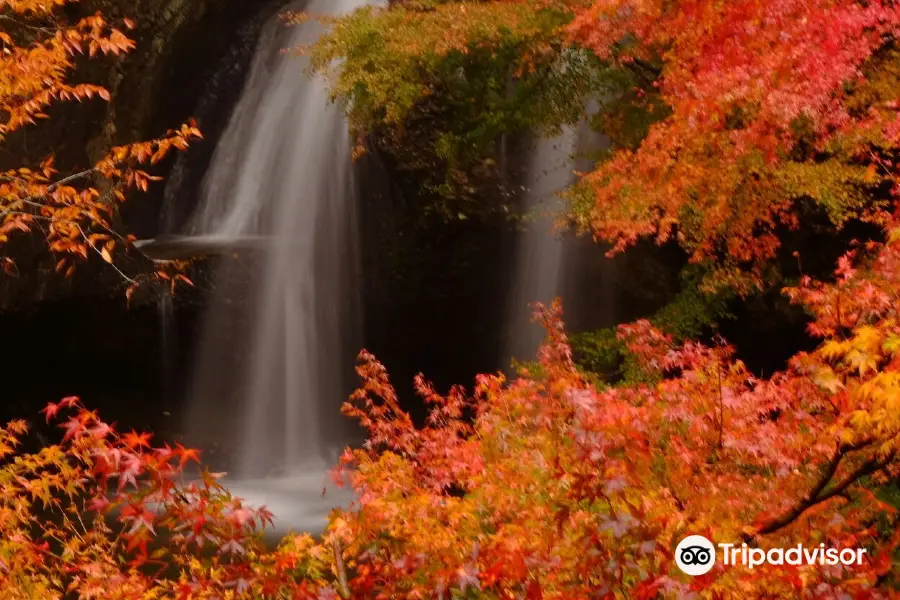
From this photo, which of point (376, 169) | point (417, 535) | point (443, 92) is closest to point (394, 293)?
point (376, 169)

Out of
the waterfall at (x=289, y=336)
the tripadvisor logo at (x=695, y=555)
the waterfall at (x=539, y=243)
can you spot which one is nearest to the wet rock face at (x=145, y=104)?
the waterfall at (x=289, y=336)

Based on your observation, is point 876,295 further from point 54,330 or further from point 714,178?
point 54,330

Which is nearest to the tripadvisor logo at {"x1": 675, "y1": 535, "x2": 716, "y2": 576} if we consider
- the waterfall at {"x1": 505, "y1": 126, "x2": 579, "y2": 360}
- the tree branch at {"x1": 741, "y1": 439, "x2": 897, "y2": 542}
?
the tree branch at {"x1": 741, "y1": 439, "x2": 897, "y2": 542}

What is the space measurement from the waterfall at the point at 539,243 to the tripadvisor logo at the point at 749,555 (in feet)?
23.4

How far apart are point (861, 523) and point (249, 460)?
10.6 metres

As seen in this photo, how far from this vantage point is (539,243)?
11.6 metres

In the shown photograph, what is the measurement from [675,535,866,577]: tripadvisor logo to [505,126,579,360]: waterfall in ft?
23.4

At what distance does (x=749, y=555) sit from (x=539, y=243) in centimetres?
870

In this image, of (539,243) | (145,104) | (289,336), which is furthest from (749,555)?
(145,104)

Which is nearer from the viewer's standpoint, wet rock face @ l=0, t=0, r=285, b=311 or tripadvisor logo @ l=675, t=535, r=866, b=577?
tripadvisor logo @ l=675, t=535, r=866, b=577

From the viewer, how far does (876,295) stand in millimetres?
4012

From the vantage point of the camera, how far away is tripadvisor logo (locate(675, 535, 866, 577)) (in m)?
2.80

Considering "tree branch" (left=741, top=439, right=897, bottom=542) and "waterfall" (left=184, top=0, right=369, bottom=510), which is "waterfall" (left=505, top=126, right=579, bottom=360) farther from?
"tree branch" (left=741, top=439, right=897, bottom=542)

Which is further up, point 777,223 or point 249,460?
point 777,223
